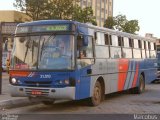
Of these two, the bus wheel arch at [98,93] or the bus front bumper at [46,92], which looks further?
the bus wheel arch at [98,93]

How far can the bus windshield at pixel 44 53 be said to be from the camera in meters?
14.1

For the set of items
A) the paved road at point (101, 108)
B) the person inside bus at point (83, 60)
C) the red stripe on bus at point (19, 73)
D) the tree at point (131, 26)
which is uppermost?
the tree at point (131, 26)

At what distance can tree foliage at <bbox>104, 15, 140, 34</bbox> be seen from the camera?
229 ft

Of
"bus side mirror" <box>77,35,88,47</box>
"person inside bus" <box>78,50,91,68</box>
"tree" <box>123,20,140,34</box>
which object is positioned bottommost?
"person inside bus" <box>78,50,91,68</box>

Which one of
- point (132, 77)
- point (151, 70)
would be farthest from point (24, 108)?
point (151, 70)

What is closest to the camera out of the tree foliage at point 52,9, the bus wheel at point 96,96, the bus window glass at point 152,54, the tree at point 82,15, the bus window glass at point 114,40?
the bus wheel at point 96,96

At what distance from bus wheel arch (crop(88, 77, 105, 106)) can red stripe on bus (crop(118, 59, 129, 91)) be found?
2091 millimetres

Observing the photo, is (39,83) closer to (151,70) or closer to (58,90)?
(58,90)

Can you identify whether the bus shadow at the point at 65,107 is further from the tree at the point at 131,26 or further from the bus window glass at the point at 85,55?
the tree at the point at 131,26

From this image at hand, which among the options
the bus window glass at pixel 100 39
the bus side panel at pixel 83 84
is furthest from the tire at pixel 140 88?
the bus side panel at pixel 83 84

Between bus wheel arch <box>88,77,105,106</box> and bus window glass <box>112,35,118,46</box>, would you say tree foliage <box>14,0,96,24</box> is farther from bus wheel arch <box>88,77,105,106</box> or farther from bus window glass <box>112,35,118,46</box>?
bus wheel arch <box>88,77,105,106</box>

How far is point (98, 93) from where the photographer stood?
16109mm

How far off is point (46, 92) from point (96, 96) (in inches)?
99.8

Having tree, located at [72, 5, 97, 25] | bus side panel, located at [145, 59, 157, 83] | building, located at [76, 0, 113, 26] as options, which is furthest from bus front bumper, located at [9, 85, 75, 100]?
building, located at [76, 0, 113, 26]
